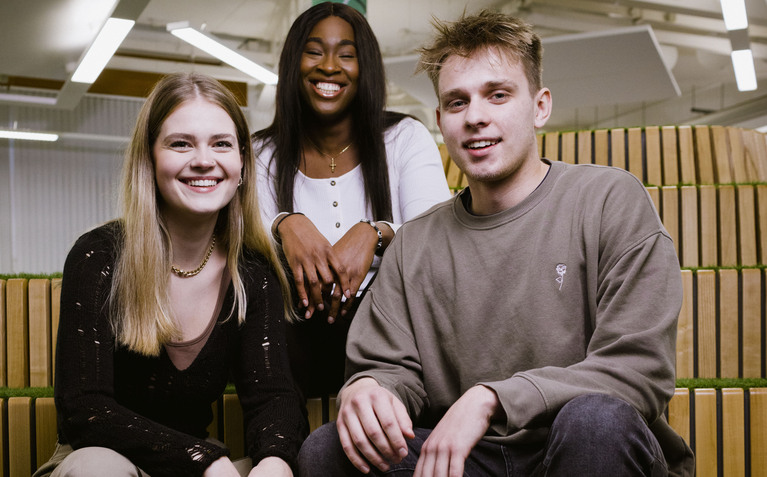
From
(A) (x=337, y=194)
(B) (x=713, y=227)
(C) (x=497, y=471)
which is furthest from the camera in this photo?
(B) (x=713, y=227)

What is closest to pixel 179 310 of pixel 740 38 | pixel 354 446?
pixel 354 446

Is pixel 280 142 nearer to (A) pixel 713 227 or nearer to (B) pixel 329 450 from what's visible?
(B) pixel 329 450

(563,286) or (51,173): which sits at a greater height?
(51,173)

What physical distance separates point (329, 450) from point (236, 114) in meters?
0.89

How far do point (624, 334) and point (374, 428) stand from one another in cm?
48

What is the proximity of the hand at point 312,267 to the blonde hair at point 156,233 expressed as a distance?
0.05 meters

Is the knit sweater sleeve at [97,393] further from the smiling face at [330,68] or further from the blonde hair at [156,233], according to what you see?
the smiling face at [330,68]

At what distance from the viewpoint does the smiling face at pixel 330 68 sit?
2145 millimetres

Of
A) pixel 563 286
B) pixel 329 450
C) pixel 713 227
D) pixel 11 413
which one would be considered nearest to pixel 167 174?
pixel 329 450

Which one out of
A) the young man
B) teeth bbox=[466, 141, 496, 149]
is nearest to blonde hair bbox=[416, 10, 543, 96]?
the young man

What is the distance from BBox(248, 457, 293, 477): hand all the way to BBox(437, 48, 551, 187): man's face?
2.45 feet

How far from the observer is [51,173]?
1133 cm

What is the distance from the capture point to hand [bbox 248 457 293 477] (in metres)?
1.40

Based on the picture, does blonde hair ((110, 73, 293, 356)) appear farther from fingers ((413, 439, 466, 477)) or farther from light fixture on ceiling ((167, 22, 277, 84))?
light fixture on ceiling ((167, 22, 277, 84))
